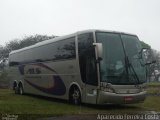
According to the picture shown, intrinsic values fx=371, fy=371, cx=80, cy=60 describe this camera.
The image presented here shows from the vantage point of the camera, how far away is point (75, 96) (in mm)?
18094

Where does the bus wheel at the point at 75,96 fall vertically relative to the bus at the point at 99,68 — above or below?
below

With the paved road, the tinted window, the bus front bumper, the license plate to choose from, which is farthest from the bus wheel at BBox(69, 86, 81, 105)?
the paved road

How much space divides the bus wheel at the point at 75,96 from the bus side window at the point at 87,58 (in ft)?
3.52

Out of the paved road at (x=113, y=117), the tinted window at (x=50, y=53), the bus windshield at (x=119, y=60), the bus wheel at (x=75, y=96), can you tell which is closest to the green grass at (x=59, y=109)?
the bus wheel at (x=75, y=96)

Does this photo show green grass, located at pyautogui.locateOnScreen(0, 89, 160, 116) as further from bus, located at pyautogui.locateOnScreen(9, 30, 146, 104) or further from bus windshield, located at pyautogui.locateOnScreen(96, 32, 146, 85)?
bus windshield, located at pyautogui.locateOnScreen(96, 32, 146, 85)

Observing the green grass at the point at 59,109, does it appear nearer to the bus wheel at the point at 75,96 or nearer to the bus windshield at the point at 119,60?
the bus wheel at the point at 75,96

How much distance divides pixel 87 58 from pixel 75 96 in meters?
2.31

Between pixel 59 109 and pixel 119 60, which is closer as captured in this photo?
pixel 59 109

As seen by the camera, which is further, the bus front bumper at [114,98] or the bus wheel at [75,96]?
the bus wheel at [75,96]

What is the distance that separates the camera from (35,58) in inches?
965

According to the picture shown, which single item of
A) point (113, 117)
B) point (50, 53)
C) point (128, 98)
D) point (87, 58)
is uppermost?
point (50, 53)

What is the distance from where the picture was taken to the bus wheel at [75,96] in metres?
17.8

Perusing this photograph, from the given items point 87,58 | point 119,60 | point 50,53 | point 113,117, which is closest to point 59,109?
point 87,58

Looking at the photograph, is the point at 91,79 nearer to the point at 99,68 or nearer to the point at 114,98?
the point at 99,68
